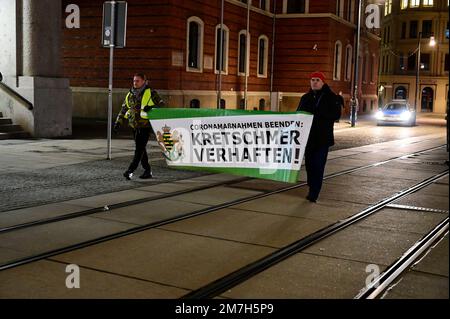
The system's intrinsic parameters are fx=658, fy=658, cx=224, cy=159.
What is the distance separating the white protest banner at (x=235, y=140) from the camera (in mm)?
10570

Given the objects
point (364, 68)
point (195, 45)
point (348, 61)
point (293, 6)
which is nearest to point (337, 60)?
point (348, 61)

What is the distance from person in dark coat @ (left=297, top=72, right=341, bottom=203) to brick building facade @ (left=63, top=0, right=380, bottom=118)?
63.2 feet

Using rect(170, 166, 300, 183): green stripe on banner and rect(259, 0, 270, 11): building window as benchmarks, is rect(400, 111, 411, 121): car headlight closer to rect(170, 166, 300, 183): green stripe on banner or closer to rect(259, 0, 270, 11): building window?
rect(259, 0, 270, 11): building window

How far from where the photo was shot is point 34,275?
580 cm

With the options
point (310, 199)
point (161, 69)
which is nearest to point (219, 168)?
point (310, 199)

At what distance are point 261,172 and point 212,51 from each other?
22119mm

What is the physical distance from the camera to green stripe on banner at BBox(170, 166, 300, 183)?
1074 cm

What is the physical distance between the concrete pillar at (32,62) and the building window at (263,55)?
20.3m

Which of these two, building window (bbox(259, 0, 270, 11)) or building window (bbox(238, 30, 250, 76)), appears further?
building window (bbox(259, 0, 270, 11))

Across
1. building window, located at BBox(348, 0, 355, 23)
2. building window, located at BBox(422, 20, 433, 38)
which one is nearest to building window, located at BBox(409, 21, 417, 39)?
building window, located at BBox(422, 20, 433, 38)

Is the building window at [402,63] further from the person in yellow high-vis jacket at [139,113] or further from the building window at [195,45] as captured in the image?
the person in yellow high-vis jacket at [139,113]

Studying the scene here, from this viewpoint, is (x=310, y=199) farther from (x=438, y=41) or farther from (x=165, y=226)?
(x=438, y=41)

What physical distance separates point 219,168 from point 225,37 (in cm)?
2309

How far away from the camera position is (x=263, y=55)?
130 feet
